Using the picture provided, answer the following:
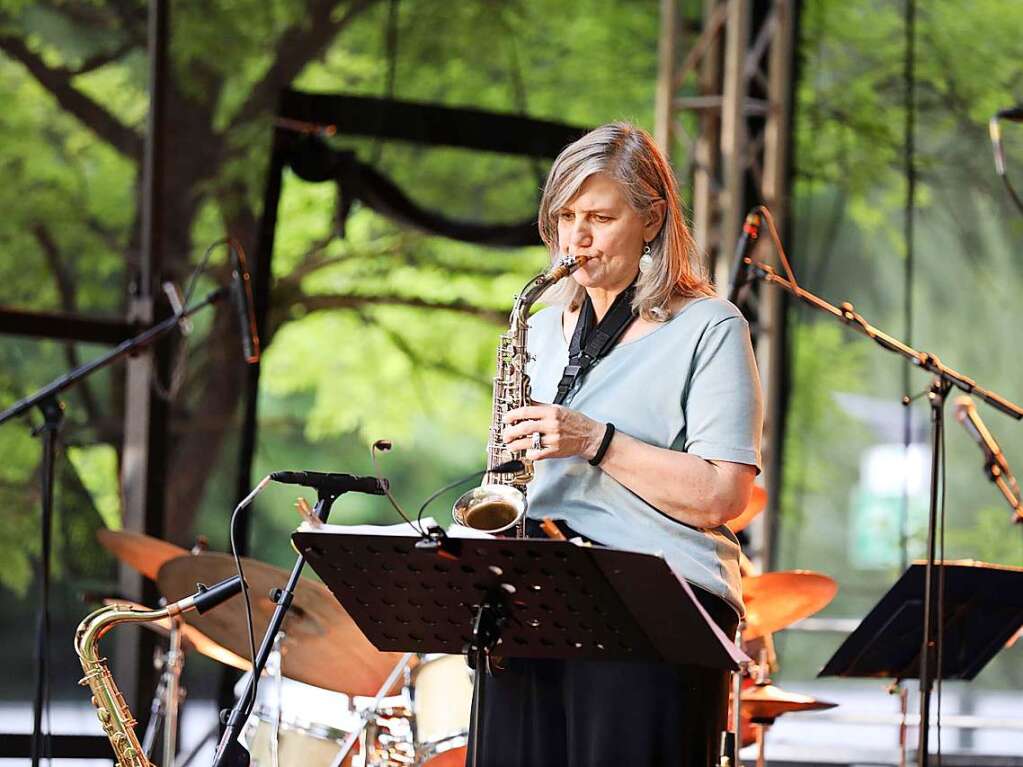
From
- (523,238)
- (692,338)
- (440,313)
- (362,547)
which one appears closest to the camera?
(362,547)

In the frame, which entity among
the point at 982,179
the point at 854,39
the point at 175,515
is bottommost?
the point at 175,515

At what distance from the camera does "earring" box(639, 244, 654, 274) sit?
266cm

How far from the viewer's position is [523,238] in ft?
22.1

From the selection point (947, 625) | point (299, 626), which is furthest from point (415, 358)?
point (947, 625)

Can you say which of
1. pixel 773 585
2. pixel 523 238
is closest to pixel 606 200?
pixel 773 585

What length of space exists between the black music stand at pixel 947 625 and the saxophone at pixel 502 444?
1216mm

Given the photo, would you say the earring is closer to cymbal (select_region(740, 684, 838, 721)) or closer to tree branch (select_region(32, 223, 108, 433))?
cymbal (select_region(740, 684, 838, 721))

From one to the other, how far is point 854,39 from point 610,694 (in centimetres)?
536

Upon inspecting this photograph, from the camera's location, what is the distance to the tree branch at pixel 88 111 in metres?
6.66

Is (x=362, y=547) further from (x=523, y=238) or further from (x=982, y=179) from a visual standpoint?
(x=982, y=179)

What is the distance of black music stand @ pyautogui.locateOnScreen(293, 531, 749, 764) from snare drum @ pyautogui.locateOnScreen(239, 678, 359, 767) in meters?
1.78

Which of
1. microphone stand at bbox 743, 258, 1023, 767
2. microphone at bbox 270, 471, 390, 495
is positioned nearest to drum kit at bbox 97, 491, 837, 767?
microphone stand at bbox 743, 258, 1023, 767

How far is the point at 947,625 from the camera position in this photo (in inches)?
143

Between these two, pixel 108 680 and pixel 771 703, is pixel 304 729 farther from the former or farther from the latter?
pixel 771 703
